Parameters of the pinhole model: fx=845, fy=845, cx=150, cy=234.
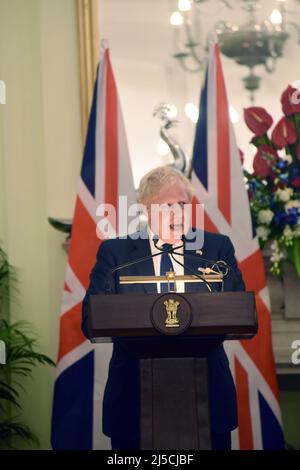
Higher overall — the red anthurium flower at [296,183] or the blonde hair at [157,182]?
the red anthurium flower at [296,183]

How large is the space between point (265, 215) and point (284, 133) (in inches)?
21.2

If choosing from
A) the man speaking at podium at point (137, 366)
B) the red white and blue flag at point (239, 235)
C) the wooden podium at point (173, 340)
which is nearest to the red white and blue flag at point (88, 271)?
the red white and blue flag at point (239, 235)

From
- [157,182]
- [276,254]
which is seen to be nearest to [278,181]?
[276,254]

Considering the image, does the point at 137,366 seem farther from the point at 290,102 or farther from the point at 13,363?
the point at 290,102

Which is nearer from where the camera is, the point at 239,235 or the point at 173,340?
the point at 173,340

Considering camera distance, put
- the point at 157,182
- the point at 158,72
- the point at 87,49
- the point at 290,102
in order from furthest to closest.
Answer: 1. the point at 158,72
2. the point at 87,49
3. the point at 290,102
4. the point at 157,182

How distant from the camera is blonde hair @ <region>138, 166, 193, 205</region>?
11.7ft

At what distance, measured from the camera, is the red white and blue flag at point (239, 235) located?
201 inches

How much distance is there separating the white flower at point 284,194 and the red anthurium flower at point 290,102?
536 millimetres

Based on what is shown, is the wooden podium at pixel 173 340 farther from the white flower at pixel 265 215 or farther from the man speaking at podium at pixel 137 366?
the white flower at pixel 265 215

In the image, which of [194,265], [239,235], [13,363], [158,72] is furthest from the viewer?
[158,72]

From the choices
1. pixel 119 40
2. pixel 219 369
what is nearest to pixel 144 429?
pixel 219 369

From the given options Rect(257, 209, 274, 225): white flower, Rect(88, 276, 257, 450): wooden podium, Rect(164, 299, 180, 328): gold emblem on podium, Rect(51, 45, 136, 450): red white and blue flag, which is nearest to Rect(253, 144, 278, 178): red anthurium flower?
Rect(257, 209, 274, 225): white flower

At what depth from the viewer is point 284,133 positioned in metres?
5.24
